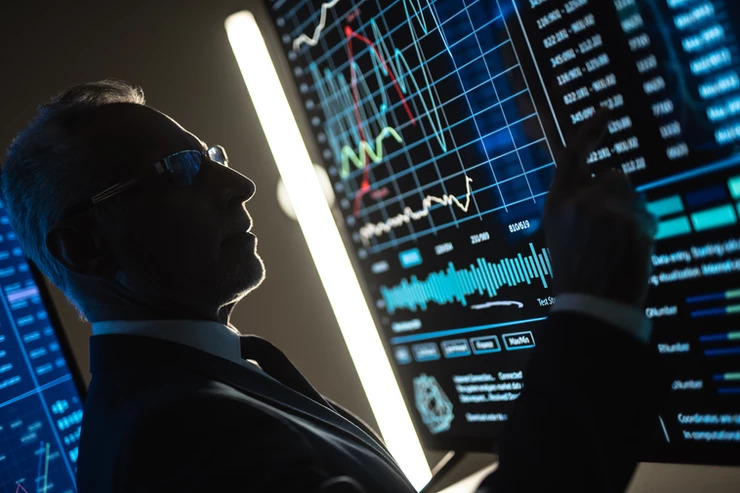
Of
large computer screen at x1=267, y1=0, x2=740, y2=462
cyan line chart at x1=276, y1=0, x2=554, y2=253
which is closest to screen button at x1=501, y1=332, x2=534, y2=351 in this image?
large computer screen at x1=267, y1=0, x2=740, y2=462

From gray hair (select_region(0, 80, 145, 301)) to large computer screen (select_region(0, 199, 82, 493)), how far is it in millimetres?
243

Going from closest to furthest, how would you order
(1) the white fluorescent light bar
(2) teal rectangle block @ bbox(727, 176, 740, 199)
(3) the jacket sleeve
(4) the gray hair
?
(3) the jacket sleeve, (2) teal rectangle block @ bbox(727, 176, 740, 199), (4) the gray hair, (1) the white fluorescent light bar

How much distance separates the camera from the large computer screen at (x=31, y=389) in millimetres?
1125

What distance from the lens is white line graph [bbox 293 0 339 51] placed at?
4.13ft

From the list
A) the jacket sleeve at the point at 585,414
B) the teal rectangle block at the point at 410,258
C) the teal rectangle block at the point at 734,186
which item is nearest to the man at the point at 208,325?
the jacket sleeve at the point at 585,414

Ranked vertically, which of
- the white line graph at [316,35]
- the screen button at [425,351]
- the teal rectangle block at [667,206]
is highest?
the white line graph at [316,35]

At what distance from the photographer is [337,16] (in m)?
1.24

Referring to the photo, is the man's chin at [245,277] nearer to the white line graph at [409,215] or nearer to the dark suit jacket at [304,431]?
the dark suit jacket at [304,431]

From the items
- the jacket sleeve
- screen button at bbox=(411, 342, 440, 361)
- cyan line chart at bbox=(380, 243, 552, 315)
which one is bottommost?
screen button at bbox=(411, 342, 440, 361)

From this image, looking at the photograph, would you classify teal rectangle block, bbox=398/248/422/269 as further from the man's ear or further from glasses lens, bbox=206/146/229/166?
the man's ear

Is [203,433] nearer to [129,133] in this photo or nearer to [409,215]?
[129,133]

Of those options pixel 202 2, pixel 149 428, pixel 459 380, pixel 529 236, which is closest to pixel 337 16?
pixel 202 2

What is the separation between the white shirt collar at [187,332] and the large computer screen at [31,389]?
0.34 m

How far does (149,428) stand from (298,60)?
919 mm
